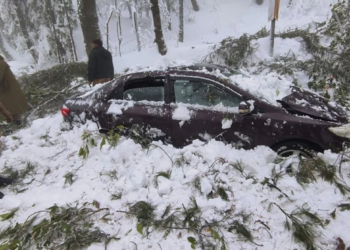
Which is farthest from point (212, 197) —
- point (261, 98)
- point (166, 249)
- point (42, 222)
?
point (42, 222)

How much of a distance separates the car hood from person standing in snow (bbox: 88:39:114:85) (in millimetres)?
4662

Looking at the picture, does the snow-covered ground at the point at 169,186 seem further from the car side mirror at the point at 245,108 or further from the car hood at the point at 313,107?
the car side mirror at the point at 245,108

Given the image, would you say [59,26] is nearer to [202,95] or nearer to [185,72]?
[185,72]

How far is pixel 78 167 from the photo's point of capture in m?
3.67

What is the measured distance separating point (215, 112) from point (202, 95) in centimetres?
32

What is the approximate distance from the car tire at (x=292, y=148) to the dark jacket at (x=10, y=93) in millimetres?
5561

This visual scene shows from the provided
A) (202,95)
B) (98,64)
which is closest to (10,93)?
(98,64)

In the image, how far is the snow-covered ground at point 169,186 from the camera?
249 cm

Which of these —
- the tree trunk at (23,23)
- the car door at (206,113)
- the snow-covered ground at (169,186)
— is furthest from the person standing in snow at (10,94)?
the tree trunk at (23,23)

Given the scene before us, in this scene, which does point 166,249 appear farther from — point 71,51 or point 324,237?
point 71,51

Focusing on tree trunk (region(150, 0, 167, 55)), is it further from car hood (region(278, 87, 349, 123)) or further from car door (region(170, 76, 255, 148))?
car hood (region(278, 87, 349, 123))

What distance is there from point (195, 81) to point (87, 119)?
1.97 m

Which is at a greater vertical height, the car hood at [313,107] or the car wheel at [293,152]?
the car hood at [313,107]

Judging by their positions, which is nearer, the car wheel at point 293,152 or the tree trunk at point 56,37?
the car wheel at point 293,152
